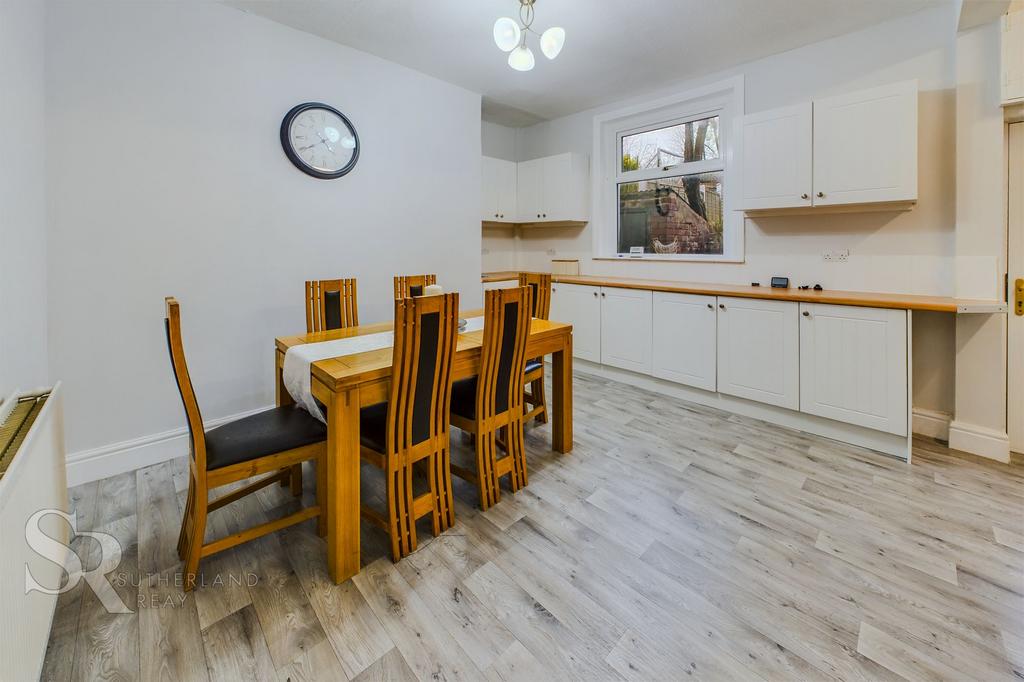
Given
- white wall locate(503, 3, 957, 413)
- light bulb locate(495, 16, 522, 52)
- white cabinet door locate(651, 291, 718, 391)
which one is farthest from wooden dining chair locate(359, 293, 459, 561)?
white wall locate(503, 3, 957, 413)

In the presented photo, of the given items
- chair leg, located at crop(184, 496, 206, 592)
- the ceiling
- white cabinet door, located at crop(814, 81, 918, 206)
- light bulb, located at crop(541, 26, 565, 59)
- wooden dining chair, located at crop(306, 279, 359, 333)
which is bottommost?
chair leg, located at crop(184, 496, 206, 592)

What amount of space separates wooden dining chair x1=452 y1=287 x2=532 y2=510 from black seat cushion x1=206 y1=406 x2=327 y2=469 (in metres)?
0.68

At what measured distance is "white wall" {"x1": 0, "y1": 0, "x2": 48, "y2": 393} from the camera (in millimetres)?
Result: 1603

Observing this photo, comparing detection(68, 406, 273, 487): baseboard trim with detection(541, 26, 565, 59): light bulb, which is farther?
detection(68, 406, 273, 487): baseboard trim

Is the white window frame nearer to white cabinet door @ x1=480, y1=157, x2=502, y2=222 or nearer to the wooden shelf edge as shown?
the wooden shelf edge

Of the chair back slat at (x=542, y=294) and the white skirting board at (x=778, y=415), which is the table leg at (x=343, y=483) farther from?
the white skirting board at (x=778, y=415)

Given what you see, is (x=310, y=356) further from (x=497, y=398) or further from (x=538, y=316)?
(x=538, y=316)

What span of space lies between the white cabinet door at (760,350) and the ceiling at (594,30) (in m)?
1.83

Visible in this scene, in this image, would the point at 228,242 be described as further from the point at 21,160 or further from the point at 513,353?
the point at 513,353

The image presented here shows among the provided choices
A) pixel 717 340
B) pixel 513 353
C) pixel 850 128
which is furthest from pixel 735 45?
pixel 513 353

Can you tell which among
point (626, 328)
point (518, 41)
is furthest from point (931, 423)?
point (518, 41)

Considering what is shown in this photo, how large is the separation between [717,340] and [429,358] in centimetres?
247

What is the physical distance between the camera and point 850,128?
2.87 m

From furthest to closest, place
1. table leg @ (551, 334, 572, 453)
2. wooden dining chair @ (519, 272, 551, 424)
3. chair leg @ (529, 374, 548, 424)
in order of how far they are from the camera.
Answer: chair leg @ (529, 374, 548, 424)
wooden dining chair @ (519, 272, 551, 424)
table leg @ (551, 334, 572, 453)
